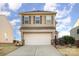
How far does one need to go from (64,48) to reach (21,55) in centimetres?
77

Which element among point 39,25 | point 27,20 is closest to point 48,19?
point 39,25

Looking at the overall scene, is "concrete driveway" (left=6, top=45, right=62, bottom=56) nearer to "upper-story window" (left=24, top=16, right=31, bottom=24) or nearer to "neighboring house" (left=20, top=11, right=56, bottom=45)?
"neighboring house" (left=20, top=11, right=56, bottom=45)

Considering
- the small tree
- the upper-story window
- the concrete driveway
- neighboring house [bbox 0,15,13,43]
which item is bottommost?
the concrete driveway

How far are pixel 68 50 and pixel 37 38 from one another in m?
0.60

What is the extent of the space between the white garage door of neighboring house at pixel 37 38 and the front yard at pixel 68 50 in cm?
25

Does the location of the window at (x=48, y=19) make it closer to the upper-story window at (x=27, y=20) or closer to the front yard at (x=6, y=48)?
the upper-story window at (x=27, y=20)

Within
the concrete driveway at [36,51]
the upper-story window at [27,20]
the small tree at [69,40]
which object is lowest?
the concrete driveway at [36,51]

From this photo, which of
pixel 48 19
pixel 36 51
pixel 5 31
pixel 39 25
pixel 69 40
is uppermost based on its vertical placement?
pixel 48 19

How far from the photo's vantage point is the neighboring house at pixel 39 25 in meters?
5.03

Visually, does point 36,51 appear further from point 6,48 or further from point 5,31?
point 5,31

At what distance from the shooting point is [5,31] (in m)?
5.06

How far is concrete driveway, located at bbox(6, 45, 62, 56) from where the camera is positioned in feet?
16.3

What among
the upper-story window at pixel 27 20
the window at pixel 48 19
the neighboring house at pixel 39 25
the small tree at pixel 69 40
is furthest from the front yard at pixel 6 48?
the small tree at pixel 69 40

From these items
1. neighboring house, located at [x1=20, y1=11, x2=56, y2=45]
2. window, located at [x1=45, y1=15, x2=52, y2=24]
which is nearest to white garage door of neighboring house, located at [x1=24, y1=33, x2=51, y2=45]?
neighboring house, located at [x1=20, y1=11, x2=56, y2=45]
